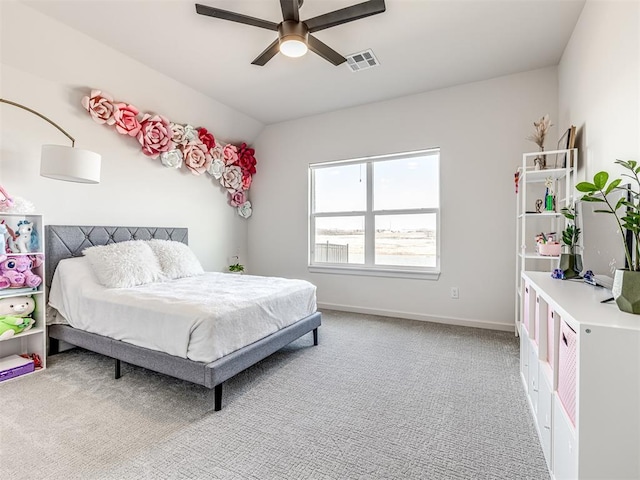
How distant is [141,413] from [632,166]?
9.16ft

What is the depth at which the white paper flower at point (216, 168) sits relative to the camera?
13.7 feet

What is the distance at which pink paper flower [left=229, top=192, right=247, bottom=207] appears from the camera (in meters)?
4.63

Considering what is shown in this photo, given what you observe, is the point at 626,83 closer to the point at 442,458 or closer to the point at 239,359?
the point at 442,458

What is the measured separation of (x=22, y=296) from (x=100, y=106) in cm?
180

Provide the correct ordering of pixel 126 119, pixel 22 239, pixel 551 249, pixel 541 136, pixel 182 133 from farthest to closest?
pixel 182 133 < pixel 126 119 < pixel 541 136 < pixel 551 249 < pixel 22 239

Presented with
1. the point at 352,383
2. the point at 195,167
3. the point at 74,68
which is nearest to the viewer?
the point at 352,383

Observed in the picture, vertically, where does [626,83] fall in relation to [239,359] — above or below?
above

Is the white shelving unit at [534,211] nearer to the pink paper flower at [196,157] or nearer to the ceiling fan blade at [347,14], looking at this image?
the ceiling fan blade at [347,14]

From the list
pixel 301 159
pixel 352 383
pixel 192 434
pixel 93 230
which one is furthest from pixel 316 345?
pixel 301 159

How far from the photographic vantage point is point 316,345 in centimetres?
297

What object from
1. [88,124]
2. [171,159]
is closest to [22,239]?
[88,124]

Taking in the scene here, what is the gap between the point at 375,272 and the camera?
405 cm

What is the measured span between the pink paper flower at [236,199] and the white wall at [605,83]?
13.2ft

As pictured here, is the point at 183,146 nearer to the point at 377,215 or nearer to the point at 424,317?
the point at 377,215
